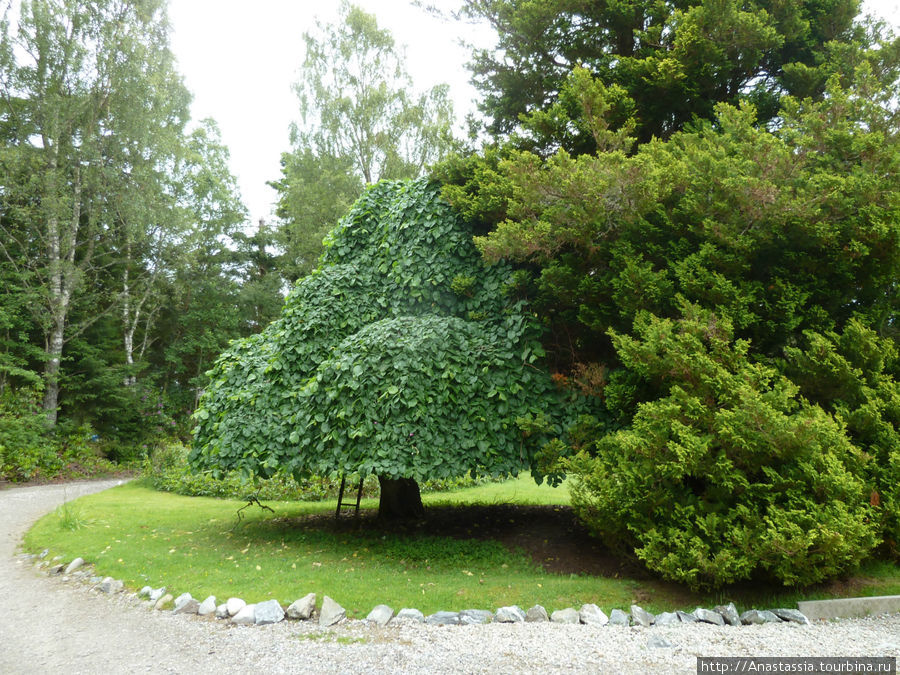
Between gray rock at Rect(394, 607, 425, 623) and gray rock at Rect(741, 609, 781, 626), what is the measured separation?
2.18 meters

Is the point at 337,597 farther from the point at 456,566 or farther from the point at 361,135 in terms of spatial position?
the point at 361,135

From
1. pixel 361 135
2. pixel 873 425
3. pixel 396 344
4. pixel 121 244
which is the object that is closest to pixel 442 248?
pixel 396 344

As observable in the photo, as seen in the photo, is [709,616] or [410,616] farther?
[410,616]

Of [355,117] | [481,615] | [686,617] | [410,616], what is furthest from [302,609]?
[355,117]

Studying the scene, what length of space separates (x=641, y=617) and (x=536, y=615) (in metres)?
0.70

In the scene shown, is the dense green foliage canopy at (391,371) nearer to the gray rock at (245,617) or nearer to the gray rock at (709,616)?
the gray rock at (245,617)

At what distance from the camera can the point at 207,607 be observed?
378 centimetres

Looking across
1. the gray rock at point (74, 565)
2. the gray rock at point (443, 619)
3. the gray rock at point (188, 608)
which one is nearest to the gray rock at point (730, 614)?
the gray rock at point (443, 619)

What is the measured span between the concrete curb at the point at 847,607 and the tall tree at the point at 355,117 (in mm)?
14843

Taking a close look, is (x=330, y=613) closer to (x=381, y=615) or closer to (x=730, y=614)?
(x=381, y=615)

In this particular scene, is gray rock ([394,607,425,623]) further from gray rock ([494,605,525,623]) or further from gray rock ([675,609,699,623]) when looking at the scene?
gray rock ([675,609,699,623])

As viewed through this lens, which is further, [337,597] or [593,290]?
[593,290]

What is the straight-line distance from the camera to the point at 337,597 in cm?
388

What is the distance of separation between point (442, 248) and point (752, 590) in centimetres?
425
